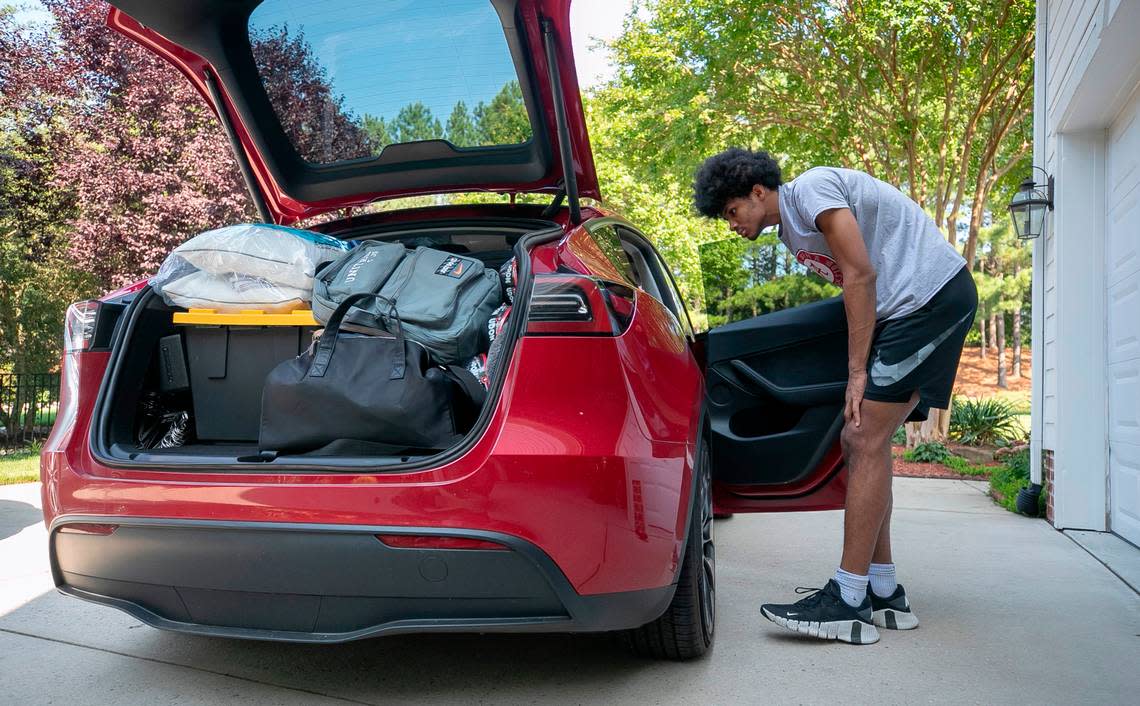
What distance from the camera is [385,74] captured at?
3.09 meters

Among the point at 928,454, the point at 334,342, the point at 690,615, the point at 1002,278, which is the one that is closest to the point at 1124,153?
the point at 690,615

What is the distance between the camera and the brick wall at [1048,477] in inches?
208

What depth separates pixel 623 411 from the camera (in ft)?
6.86

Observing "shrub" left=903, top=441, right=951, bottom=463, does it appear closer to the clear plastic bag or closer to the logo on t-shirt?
the logo on t-shirt

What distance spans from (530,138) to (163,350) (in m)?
1.39

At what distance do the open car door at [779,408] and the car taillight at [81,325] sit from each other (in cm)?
204

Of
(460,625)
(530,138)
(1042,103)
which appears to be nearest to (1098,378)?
(1042,103)

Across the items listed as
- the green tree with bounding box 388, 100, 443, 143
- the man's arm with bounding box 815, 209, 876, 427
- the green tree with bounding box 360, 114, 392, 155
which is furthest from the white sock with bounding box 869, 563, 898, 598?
the green tree with bounding box 360, 114, 392, 155

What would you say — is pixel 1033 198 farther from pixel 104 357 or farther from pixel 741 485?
pixel 104 357

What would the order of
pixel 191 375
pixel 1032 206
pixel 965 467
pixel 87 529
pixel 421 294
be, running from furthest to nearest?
pixel 965 467
pixel 1032 206
pixel 191 375
pixel 421 294
pixel 87 529

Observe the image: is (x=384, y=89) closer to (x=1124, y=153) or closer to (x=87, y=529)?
(x=87, y=529)

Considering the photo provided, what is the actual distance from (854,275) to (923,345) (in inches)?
13.9

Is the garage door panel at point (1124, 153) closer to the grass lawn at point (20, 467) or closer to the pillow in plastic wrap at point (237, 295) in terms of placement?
the pillow in plastic wrap at point (237, 295)

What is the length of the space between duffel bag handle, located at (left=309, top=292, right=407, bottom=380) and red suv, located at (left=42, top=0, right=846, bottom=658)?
228 millimetres
